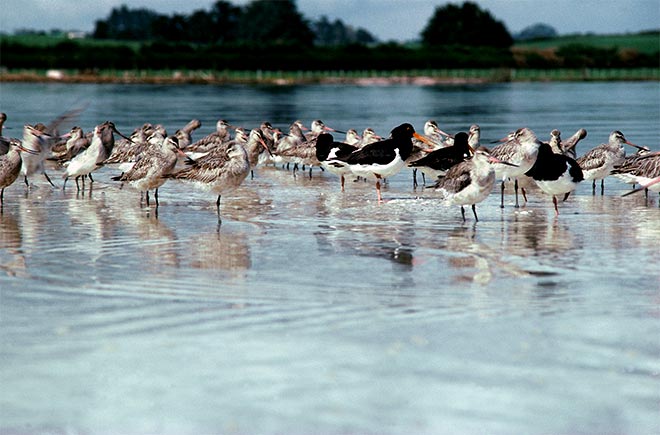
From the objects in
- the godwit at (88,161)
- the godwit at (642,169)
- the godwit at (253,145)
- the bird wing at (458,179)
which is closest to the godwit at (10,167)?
the godwit at (88,161)

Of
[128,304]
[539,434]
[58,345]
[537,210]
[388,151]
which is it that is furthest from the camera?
[388,151]

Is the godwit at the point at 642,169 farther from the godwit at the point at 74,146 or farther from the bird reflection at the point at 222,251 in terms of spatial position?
the godwit at the point at 74,146

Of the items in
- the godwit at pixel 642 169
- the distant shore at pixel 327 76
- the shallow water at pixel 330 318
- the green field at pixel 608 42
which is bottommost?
the shallow water at pixel 330 318

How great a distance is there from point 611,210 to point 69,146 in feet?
35.9

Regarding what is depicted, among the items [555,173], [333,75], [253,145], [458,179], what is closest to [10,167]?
[253,145]

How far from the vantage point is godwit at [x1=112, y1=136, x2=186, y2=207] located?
16250mm

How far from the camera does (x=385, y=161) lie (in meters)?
17.0

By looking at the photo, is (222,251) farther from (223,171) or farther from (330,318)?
(330,318)

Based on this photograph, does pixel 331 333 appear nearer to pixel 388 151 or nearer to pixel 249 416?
pixel 249 416

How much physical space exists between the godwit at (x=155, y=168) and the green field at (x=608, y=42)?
508ft

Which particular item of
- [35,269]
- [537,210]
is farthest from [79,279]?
A: [537,210]

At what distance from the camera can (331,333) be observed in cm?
845

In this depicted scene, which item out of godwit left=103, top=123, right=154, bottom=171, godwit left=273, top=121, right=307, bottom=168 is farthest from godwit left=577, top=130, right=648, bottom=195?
godwit left=103, top=123, right=154, bottom=171

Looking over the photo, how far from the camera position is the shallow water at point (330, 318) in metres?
6.78
